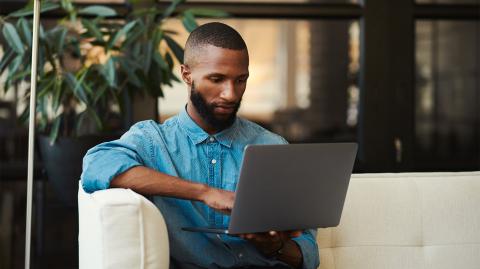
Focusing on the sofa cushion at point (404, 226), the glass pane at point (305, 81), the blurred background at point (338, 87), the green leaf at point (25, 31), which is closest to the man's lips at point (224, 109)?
the sofa cushion at point (404, 226)

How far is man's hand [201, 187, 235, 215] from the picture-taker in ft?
5.75

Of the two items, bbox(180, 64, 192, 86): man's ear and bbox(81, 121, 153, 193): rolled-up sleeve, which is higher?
bbox(180, 64, 192, 86): man's ear

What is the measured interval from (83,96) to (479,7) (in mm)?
1839

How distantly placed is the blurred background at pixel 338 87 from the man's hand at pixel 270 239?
4.87ft

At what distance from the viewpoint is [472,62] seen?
3.64 metres

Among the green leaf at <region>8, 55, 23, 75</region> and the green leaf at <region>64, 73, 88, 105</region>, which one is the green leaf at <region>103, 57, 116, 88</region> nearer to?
the green leaf at <region>64, 73, 88, 105</region>

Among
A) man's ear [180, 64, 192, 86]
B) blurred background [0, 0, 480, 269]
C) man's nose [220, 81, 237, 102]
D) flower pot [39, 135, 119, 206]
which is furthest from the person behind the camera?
blurred background [0, 0, 480, 269]

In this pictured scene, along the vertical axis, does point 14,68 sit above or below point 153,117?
above

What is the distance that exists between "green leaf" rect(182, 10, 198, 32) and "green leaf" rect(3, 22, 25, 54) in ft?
1.96

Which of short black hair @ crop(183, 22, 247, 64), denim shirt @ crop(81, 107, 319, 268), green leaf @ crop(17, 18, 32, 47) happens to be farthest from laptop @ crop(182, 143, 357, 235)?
green leaf @ crop(17, 18, 32, 47)

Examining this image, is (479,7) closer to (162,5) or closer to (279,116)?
(279,116)

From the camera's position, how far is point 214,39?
194 centimetres

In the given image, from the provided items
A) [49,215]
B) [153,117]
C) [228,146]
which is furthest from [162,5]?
[228,146]

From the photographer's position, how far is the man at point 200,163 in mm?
1828
